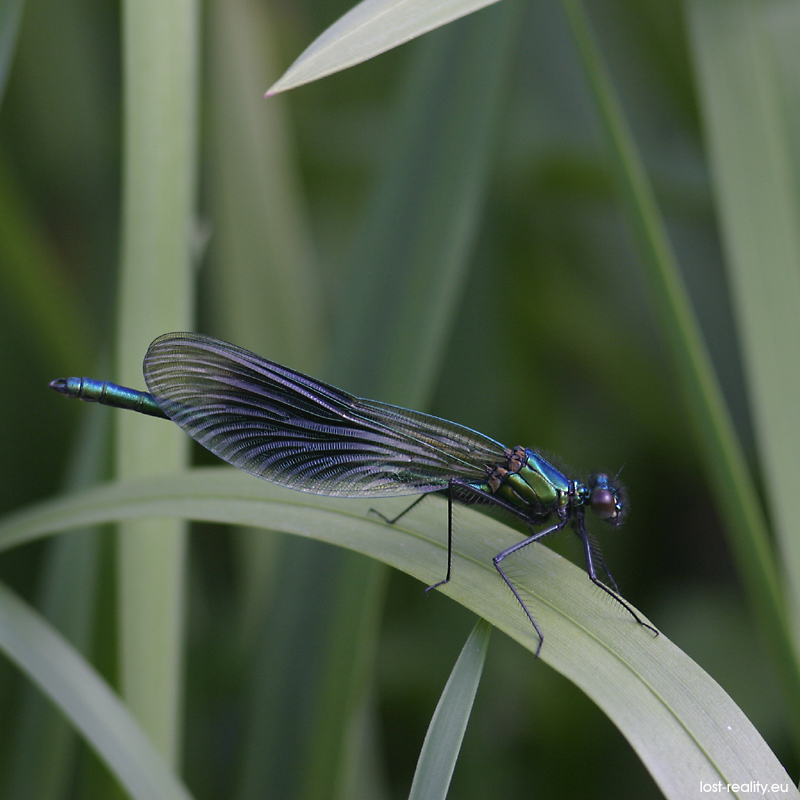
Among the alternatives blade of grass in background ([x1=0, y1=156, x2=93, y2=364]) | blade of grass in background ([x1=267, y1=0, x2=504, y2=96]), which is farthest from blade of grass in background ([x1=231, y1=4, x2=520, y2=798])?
blade of grass in background ([x1=0, y1=156, x2=93, y2=364])

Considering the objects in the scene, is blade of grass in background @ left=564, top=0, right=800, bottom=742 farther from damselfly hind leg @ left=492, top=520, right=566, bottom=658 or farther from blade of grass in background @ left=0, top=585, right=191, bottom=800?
blade of grass in background @ left=0, top=585, right=191, bottom=800

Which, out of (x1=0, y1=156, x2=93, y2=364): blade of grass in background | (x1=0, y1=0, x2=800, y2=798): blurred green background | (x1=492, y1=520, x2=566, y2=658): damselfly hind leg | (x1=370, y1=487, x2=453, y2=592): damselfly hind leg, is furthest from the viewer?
(x1=0, y1=156, x2=93, y2=364): blade of grass in background

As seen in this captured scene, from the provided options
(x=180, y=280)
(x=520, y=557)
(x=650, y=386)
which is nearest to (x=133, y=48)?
(x=180, y=280)

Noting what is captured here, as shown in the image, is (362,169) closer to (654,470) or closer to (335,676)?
(654,470)

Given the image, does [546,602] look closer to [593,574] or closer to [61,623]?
[593,574]

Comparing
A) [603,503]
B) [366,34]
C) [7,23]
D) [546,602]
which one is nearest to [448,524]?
[546,602]

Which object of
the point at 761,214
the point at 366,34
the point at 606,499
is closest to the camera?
the point at 366,34
